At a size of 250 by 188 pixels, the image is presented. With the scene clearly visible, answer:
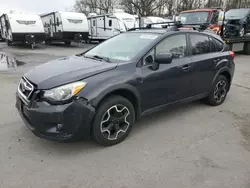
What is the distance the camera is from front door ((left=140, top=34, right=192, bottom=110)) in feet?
11.5

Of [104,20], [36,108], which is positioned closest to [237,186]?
[36,108]

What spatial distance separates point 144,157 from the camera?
3.03m

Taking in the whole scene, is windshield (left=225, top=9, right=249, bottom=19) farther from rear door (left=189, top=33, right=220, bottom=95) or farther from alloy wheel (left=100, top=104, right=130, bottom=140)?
alloy wheel (left=100, top=104, right=130, bottom=140)

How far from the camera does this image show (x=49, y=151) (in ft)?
10.2

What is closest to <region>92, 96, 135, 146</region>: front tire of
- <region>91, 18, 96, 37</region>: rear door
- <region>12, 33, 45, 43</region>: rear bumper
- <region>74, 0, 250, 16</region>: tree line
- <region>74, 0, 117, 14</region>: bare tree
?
<region>12, 33, 45, 43</region>: rear bumper

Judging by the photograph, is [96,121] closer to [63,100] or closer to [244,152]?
[63,100]

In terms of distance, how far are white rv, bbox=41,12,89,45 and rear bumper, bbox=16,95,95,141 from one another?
16.3 m

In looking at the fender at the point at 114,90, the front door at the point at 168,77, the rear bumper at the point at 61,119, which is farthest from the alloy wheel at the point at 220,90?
the rear bumper at the point at 61,119

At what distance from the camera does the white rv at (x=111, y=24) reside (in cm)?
1805

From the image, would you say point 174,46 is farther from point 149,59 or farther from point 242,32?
point 242,32

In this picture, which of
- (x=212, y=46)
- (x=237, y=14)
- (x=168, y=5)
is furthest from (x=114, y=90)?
(x=168, y=5)

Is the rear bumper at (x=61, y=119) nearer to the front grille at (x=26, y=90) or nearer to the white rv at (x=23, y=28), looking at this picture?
the front grille at (x=26, y=90)

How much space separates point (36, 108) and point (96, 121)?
0.77 metres

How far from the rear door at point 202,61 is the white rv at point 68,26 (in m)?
15.2
